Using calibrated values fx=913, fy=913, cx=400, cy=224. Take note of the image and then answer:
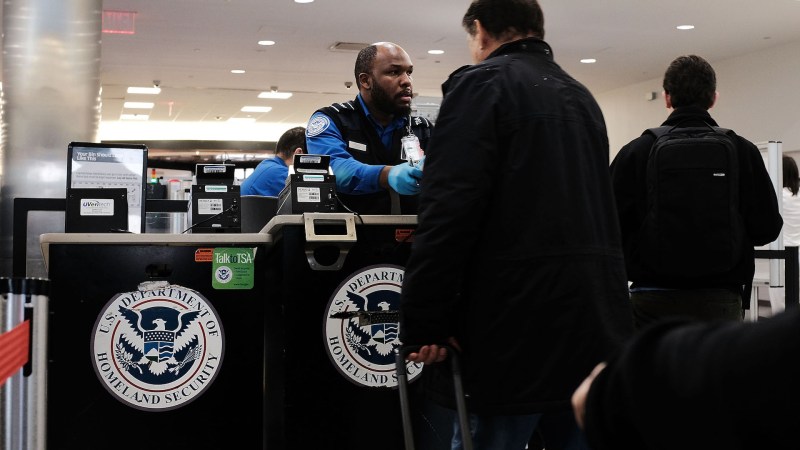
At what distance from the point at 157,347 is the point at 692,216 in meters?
1.66

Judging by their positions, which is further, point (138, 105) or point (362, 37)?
point (138, 105)

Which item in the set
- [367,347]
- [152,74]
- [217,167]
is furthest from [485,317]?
[152,74]

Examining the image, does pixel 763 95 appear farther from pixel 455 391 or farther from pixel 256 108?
pixel 455 391

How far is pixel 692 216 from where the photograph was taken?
2.79 meters

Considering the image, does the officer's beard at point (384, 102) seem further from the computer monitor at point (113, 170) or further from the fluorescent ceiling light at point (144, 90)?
the fluorescent ceiling light at point (144, 90)

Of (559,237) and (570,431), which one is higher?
(559,237)

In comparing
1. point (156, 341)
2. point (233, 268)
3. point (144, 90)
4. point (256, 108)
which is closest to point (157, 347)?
point (156, 341)

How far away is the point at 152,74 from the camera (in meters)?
13.6

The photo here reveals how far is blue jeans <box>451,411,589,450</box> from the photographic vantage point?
6.04ft

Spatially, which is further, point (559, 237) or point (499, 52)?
point (499, 52)

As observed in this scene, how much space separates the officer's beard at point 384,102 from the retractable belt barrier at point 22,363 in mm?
1584

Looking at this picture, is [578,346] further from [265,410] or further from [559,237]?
[265,410]

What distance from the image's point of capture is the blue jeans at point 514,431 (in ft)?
6.04

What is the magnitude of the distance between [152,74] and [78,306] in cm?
1156
